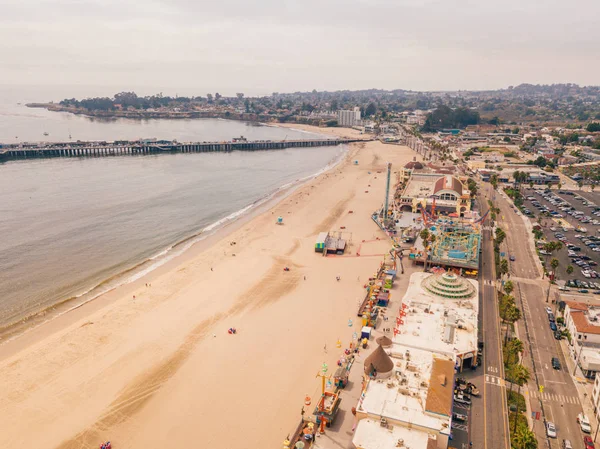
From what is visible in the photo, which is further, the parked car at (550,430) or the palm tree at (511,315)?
the palm tree at (511,315)

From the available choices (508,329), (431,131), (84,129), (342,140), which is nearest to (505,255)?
(508,329)

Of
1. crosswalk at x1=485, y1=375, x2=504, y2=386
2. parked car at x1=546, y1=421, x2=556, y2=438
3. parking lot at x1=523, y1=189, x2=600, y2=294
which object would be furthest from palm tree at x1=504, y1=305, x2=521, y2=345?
parking lot at x1=523, y1=189, x2=600, y2=294

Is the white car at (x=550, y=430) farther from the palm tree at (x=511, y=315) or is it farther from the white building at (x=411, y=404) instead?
the palm tree at (x=511, y=315)

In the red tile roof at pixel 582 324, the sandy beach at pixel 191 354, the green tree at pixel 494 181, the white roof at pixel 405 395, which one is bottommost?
the sandy beach at pixel 191 354

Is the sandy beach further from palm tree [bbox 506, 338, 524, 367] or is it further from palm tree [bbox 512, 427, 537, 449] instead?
palm tree [bbox 506, 338, 524, 367]

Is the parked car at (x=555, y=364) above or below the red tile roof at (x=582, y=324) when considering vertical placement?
below

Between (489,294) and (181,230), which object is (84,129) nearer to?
(181,230)

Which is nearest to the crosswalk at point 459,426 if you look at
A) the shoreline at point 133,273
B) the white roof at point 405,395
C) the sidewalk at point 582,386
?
the white roof at point 405,395
